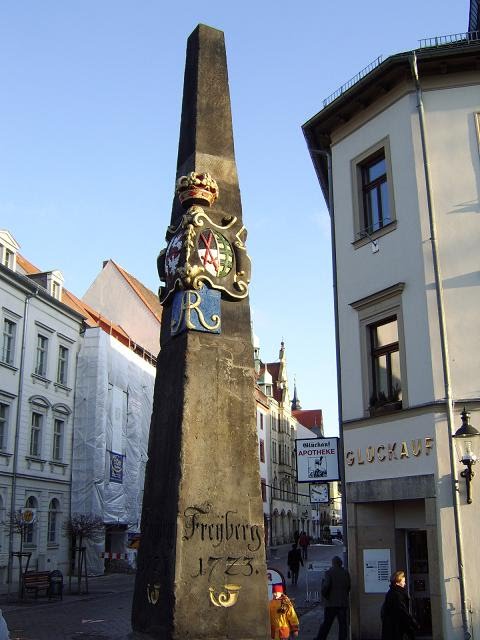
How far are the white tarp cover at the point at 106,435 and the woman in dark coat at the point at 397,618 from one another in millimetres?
23356

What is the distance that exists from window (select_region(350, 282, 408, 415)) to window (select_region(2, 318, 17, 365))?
16624 mm

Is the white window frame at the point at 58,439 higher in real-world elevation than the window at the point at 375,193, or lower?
lower

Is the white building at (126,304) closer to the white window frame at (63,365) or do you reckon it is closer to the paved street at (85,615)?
the white window frame at (63,365)

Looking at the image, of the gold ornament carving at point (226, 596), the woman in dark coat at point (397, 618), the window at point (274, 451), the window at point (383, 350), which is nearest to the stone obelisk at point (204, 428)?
the gold ornament carving at point (226, 596)

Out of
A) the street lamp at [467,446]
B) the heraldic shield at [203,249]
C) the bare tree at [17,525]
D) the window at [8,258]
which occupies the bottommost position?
the bare tree at [17,525]

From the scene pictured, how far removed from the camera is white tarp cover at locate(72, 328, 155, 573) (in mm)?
30844

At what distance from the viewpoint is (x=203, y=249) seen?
25.1ft

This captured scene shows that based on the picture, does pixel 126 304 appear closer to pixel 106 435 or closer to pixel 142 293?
pixel 142 293

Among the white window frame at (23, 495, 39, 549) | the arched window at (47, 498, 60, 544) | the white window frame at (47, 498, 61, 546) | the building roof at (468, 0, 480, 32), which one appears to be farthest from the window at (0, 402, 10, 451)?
the building roof at (468, 0, 480, 32)

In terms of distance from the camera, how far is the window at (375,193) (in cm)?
1398

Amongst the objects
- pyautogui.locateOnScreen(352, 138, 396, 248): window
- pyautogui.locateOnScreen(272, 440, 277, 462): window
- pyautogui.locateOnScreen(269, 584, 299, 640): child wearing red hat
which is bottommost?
pyautogui.locateOnScreen(269, 584, 299, 640): child wearing red hat

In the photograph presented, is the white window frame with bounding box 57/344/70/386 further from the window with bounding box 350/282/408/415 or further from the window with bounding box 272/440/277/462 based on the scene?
the window with bounding box 272/440/277/462

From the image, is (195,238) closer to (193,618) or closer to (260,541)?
(260,541)

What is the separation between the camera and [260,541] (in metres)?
6.97
